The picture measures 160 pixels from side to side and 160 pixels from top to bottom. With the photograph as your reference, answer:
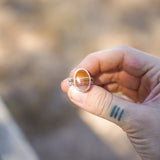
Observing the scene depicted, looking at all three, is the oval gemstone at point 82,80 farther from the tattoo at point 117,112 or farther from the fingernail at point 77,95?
the tattoo at point 117,112

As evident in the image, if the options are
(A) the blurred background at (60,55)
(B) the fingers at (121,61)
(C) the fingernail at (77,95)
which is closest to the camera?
(C) the fingernail at (77,95)

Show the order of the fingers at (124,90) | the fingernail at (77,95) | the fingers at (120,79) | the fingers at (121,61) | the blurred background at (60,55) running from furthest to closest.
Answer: the blurred background at (60,55), the fingers at (124,90), the fingers at (120,79), the fingers at (121,61), the fingernail at (77,95)

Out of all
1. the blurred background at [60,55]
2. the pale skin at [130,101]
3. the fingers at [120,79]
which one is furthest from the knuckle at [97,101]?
the blurred background at [60,55]

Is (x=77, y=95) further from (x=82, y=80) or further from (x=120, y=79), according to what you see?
(x=120, y=79)

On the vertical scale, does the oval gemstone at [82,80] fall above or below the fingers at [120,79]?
above

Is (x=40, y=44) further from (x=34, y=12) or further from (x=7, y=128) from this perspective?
(x=7, y=128)

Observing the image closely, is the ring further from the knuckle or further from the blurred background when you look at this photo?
the blurred background

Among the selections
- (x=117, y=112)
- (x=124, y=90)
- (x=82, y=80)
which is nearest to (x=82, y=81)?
(x=82, y=80)

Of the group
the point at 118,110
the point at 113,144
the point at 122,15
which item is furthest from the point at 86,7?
the point at 118,110
